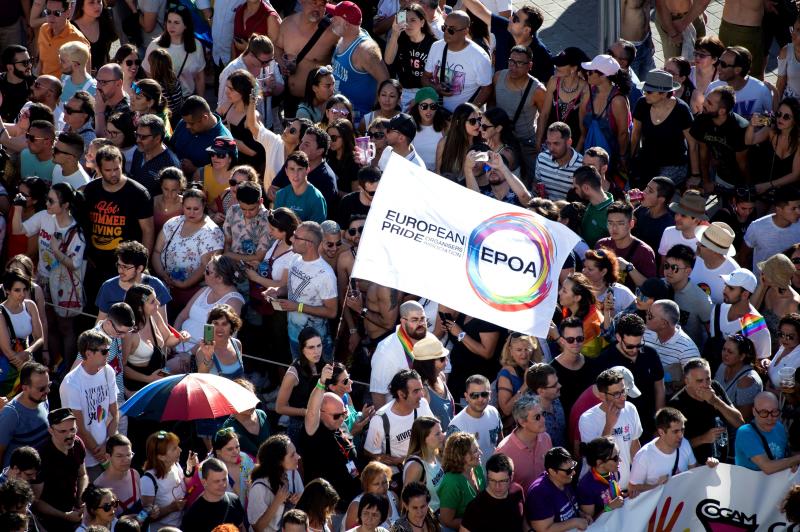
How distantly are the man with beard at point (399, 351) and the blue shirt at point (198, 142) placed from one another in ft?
9.69

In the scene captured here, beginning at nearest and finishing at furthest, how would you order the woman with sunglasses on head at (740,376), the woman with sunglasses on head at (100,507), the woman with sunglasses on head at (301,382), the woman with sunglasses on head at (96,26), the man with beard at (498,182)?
the woman with sunglasses on head at (100,507)
the woman with sunglasses on head at (301,382)
the woman with sunglasses on head at (740,376)
the man with beard at (498,182)
the woman with sunglasses on head at (96,26)

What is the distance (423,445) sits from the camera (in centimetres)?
1114

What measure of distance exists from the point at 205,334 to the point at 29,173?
3.00m

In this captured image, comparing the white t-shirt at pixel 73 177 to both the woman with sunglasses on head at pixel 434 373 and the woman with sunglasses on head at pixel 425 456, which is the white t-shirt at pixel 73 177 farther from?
the woman with sunglasses on head at pixel 425 456

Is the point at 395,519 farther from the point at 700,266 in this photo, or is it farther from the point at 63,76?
the point at 63,76

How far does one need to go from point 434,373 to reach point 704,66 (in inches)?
214

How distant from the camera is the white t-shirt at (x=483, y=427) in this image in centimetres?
1148

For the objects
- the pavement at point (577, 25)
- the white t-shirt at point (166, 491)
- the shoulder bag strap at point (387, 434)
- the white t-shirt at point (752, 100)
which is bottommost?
the pavement at point (577, 25)

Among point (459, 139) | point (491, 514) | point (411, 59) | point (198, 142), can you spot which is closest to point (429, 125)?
point (459, 139)

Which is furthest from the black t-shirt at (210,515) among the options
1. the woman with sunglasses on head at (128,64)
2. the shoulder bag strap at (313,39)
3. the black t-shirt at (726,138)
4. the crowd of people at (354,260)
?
the black t-shirt at (726,138)

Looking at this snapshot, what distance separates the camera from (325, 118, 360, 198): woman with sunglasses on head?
1413cm

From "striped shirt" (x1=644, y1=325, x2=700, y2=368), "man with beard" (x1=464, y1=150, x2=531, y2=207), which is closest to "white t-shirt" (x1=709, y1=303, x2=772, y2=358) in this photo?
"striped shirt" (x1=644, y1=325, x2=700, y2=368)

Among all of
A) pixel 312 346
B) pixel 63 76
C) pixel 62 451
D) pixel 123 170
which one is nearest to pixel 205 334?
pixel 312 346

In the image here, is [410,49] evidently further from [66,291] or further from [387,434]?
[387,434]
